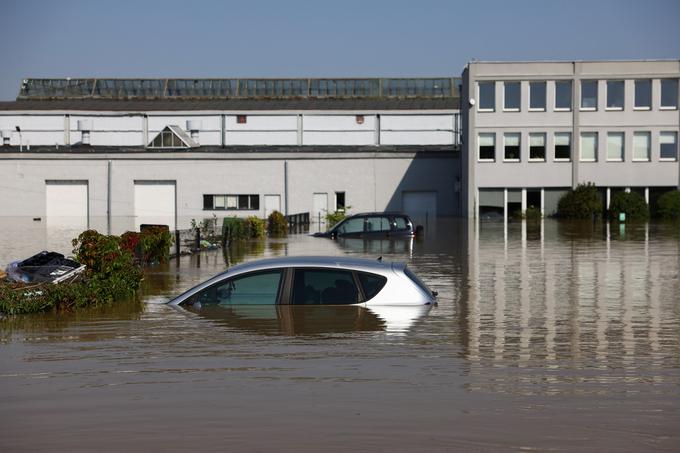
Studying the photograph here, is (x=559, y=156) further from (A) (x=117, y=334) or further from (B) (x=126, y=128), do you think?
(A) (x=117, y=334)

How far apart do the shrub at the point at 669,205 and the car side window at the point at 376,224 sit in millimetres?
25167

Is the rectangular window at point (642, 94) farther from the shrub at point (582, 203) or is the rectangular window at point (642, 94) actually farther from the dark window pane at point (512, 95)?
the dark window pane at point (512, 95)

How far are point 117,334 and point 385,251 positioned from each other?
20.1 meters

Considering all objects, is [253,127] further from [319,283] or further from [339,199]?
[319,283]

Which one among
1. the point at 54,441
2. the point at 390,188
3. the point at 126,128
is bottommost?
the point at 54,441

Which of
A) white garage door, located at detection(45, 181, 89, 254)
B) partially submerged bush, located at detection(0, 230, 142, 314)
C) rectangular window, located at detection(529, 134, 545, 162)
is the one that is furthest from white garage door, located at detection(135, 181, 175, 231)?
partially submerged bush, located at detection(0, 230, 142, 314)

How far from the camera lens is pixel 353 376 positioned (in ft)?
34.9

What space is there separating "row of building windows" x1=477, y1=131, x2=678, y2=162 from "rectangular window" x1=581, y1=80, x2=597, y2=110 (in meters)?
1.68

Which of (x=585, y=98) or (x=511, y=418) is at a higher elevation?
(x=585, y=98)

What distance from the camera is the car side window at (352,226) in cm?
4106

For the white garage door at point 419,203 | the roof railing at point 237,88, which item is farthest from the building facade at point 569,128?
the roof railing at point 237,88

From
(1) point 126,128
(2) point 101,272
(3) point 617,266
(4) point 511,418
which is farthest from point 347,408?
(1) point 126,128

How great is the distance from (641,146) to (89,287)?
50984mm

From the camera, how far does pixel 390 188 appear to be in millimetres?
66812
